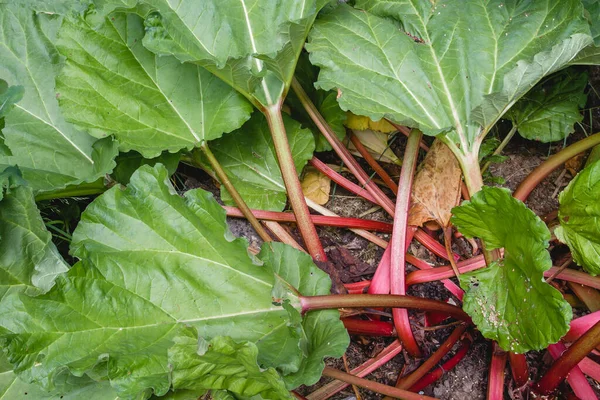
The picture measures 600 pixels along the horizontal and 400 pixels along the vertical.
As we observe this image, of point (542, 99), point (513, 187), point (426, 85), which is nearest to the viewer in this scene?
point (426, 85)

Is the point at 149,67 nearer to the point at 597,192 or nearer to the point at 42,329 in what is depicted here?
the point at 42,329

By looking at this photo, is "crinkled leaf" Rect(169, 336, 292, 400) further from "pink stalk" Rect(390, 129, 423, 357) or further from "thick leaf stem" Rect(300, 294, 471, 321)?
"pink stalk" Rect(390, 129, 423, 357)

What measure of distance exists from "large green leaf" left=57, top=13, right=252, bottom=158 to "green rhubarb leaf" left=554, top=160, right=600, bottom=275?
3.22 ft

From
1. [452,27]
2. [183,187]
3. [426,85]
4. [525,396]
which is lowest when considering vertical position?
→ [525,396]

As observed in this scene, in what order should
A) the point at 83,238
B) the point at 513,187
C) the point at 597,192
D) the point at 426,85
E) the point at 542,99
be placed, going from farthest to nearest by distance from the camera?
1. the point at 513,187
2. the point at 542,99
3. the point at 426,85
4. the point at 83,238
5. the point at 597,192

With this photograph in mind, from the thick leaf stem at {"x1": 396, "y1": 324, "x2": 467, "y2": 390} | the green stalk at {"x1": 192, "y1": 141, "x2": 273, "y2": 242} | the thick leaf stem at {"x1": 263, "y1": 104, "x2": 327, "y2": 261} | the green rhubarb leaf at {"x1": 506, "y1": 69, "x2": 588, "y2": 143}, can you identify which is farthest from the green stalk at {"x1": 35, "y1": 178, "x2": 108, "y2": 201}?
the green rhubarb leaf at {"x1": 506, "y1": 69, "x2": 588, "y2": 143}

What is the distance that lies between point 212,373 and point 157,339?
23 centimetres

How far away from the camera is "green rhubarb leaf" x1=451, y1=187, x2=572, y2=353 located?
1312 millimetres

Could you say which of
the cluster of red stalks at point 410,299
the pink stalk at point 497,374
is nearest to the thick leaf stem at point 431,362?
the cluster of red stalks at point 410,299

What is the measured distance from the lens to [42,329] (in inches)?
58.7

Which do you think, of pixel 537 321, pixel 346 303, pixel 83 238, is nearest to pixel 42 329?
pixel 83 238

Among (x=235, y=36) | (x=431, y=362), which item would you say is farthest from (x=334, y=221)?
(x=235, y=36)

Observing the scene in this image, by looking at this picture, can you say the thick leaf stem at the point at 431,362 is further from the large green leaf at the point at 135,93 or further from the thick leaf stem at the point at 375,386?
the large green leaf at the point at 135,93

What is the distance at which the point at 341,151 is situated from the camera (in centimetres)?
203
